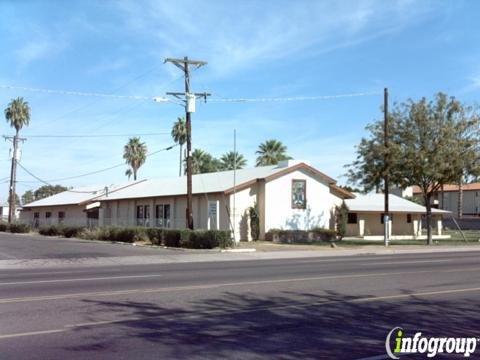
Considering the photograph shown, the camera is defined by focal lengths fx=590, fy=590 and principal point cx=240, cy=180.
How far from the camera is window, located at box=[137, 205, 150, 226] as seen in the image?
49509 millimetres

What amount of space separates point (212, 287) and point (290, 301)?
275 cm

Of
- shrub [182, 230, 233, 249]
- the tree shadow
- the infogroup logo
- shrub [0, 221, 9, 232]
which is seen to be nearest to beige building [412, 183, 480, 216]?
shrub [0, 221, 9, 232]

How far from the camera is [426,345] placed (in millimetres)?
7500

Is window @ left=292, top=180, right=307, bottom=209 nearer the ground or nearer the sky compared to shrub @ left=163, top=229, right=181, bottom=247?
nearer the sky

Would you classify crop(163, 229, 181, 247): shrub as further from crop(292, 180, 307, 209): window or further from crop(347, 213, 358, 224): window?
crop(347, 213, 358, 224): window

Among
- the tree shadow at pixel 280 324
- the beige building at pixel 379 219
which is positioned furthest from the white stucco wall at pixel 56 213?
the tree shadow at pixel 280 324

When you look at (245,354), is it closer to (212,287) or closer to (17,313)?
(17,313)

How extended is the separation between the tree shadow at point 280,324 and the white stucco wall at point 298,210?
1126 inches

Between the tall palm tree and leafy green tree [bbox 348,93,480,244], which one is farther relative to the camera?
the tall palm tree

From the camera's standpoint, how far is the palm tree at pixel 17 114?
2630 inches

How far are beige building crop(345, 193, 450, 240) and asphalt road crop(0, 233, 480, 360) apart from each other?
34.5 meters

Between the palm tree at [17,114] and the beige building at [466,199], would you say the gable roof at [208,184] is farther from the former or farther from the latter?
the beige building at [466,199]

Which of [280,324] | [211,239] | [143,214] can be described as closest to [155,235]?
[211,239]

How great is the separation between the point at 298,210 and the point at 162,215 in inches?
468
